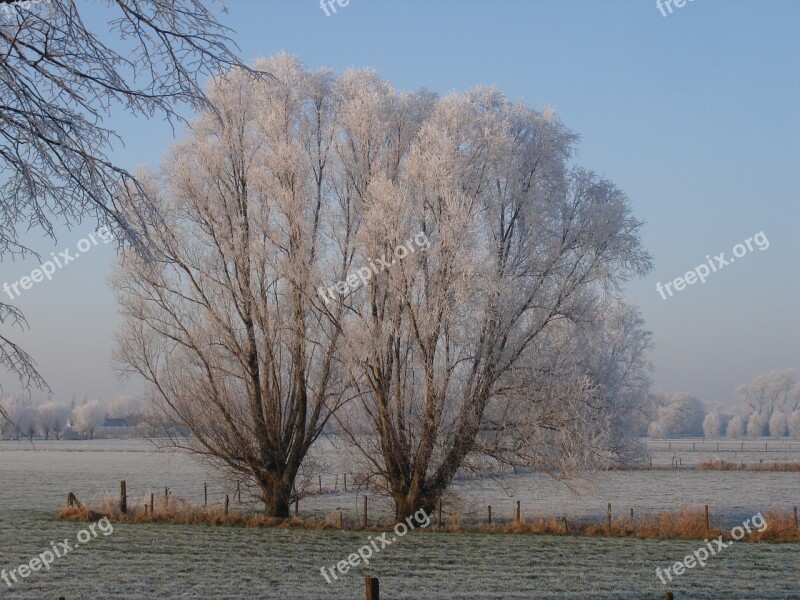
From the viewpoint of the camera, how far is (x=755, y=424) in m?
142

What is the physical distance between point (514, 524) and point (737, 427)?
5262 inches

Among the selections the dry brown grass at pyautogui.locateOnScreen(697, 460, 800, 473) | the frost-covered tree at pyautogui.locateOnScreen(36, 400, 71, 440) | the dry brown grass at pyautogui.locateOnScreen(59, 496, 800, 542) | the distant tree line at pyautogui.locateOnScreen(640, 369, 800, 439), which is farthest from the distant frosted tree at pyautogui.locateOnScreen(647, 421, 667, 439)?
the dry brown grass at pyautogui.locateOnScreen(59, 496, 800, 542)

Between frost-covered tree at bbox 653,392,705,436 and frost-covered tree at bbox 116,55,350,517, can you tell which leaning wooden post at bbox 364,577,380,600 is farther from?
frost-covered tree at bbox 653,392,705,436

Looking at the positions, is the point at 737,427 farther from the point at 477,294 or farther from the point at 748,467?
the point at 477,294

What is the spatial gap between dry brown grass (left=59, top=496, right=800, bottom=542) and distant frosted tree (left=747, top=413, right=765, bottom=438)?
419 ft

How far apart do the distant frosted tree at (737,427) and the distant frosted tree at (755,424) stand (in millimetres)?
1702

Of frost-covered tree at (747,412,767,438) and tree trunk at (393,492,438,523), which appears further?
frost-covered tree at (747,412,767,438)

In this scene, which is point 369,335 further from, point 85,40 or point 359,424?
point 85,40

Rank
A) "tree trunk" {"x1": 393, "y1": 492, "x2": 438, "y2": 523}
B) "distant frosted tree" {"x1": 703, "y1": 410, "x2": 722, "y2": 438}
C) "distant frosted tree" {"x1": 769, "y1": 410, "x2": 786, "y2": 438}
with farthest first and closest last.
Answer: "distant frosted tree" {"x1": 703, "y1": 410, "x2": 722, "y2": 438}
"distant frosted tree" {"x1": 769, "y1": 410, "x2": 786, "y2": 438}
"tree trunk" {"x1": 393, "y1": 492, "x2": 438, "y2": 523}

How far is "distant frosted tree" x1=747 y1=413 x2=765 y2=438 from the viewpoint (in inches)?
5610

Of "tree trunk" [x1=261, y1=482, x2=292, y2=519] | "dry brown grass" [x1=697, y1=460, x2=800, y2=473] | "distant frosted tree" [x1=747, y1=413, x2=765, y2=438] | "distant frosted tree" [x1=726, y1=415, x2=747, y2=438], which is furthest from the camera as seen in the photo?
"distant frosted tree" [x1=726, y1=415, x2=747, y2=438]

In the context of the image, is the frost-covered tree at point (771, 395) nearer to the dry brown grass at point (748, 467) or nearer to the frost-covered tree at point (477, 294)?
the dry brown grass at point (748, 467)

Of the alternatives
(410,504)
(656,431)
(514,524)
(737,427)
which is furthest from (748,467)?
(737,427)

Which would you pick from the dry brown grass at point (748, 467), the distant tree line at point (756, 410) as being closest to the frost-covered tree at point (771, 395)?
the distant tree line at point (756, 410)
